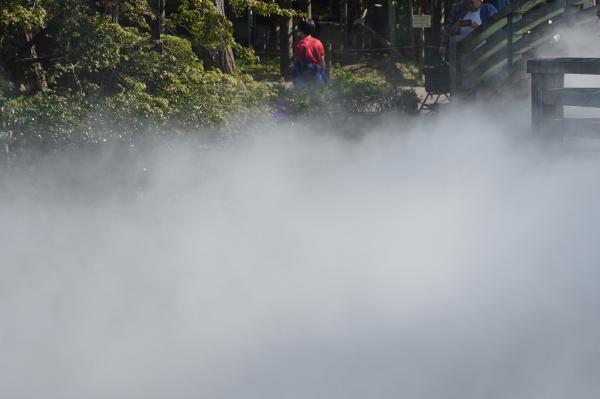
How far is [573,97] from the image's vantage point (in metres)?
9.95

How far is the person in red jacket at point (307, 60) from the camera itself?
15.4 meters

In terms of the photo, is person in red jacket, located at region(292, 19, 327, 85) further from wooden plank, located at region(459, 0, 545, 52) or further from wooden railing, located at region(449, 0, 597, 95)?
wooden plank, located at region(459, 0, 545, 52)

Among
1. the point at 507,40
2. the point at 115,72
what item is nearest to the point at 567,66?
the point at 115,72

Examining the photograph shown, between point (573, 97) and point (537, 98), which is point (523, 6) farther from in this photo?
point (573, 97)

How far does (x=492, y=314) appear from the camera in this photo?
23.6 ft

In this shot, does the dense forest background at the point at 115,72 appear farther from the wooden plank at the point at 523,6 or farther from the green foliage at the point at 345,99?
the wooden plank at the point at 523,6

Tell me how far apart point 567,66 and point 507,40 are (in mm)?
4456

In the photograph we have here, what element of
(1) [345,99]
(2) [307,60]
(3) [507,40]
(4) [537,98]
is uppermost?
(3) [507,40]

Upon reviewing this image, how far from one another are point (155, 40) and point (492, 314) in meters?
5.07

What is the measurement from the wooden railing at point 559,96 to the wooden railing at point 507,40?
Result: 12.6 ft

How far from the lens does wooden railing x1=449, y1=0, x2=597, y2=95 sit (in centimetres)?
1412

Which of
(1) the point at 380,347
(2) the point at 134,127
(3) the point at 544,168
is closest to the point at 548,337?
(1) the point at 380,347

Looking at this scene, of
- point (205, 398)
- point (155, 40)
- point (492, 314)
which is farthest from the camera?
point (155, 40)

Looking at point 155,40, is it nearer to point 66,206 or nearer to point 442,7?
point 66,206
